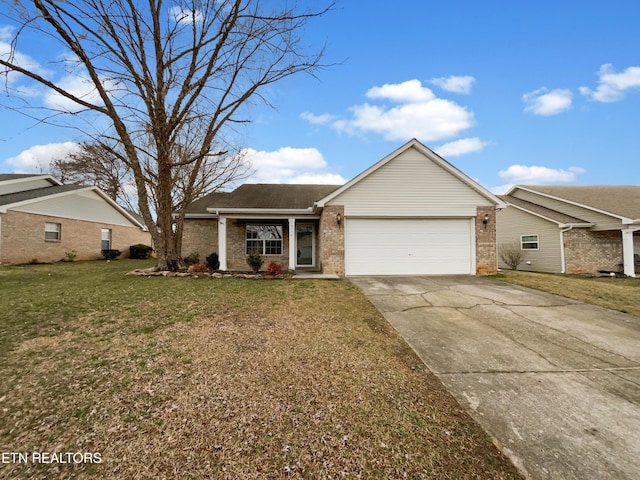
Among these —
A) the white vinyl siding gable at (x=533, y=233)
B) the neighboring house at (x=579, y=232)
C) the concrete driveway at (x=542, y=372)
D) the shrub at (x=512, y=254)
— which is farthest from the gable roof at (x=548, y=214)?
the concrete driveway at (x=542, y=372)

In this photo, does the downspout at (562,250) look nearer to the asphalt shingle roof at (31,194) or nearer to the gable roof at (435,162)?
the gable roof at (435,162)

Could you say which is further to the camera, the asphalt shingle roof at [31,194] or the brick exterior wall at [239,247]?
the asphalt shingle roof at [31,194]

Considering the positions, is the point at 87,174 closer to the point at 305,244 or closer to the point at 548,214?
the point at 305,244

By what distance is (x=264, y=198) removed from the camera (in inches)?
531

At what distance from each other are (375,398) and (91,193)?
946 inches

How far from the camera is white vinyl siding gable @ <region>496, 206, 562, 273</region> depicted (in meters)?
14.2

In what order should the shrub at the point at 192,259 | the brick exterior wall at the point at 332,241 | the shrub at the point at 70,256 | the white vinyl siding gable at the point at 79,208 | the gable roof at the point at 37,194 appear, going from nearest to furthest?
the brick exterior wall at the point at 332,241
the shrub at the point at 192,259
the gable roof at the point at 37,194
the white vinyl siding gable at the point at 79,208
the shrub at the point at 70,256

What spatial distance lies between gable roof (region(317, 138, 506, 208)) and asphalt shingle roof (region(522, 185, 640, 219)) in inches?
324

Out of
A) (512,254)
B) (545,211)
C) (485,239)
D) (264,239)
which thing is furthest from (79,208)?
(545,211)

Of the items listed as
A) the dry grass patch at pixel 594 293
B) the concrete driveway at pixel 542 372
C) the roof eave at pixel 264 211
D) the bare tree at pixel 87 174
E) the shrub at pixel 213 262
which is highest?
the bare tree at pixel 87 174

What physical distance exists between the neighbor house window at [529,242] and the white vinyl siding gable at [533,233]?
0.12 m

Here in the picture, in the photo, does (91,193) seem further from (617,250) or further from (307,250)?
(617,250)

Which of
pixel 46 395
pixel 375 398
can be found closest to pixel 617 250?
pixel 375 398

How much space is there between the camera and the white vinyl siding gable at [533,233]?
14188 millimetres
